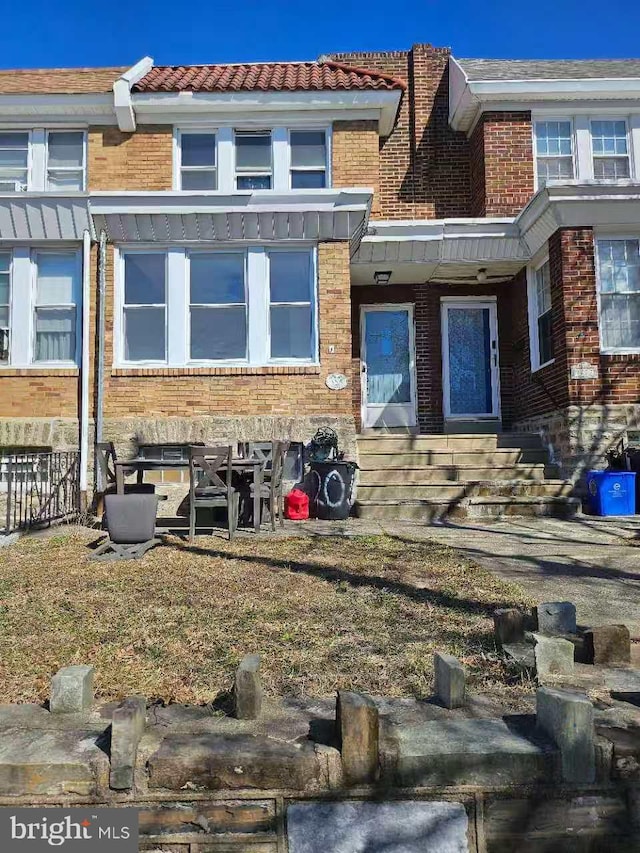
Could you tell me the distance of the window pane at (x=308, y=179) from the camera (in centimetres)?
1082

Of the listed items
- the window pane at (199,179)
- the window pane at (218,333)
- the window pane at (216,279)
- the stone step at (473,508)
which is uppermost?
the window pane at (199,179)

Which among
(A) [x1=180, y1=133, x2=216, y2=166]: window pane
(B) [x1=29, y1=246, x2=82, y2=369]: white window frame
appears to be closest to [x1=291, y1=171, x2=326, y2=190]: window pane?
(A) [x1=180, y1=133, x2=216, y2=166]: window pane

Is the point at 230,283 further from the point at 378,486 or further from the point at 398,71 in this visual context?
the point at 398,71

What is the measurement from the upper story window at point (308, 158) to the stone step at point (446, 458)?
15.8 feet

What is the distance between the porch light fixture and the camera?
11438 millimetres

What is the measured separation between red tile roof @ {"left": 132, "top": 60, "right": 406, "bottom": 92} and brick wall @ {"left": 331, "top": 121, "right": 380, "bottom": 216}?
609 millimetres

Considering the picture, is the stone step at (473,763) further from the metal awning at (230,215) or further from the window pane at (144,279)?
the window pane at (144,279)

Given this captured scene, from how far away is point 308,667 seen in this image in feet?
9.91

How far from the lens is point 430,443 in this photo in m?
10.1

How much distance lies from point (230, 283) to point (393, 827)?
897cm

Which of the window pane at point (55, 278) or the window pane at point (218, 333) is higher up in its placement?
the window pane at point (55, 278)

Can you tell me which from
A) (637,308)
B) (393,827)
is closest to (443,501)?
(637,308)

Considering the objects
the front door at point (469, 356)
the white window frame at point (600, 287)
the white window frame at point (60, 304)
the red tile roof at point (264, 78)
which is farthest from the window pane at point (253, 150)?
the white window frame at point (600, 287)

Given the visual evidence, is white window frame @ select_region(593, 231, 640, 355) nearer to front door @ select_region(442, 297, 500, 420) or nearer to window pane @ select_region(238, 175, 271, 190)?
front door @ select_region(442, 297, 500, 420)
